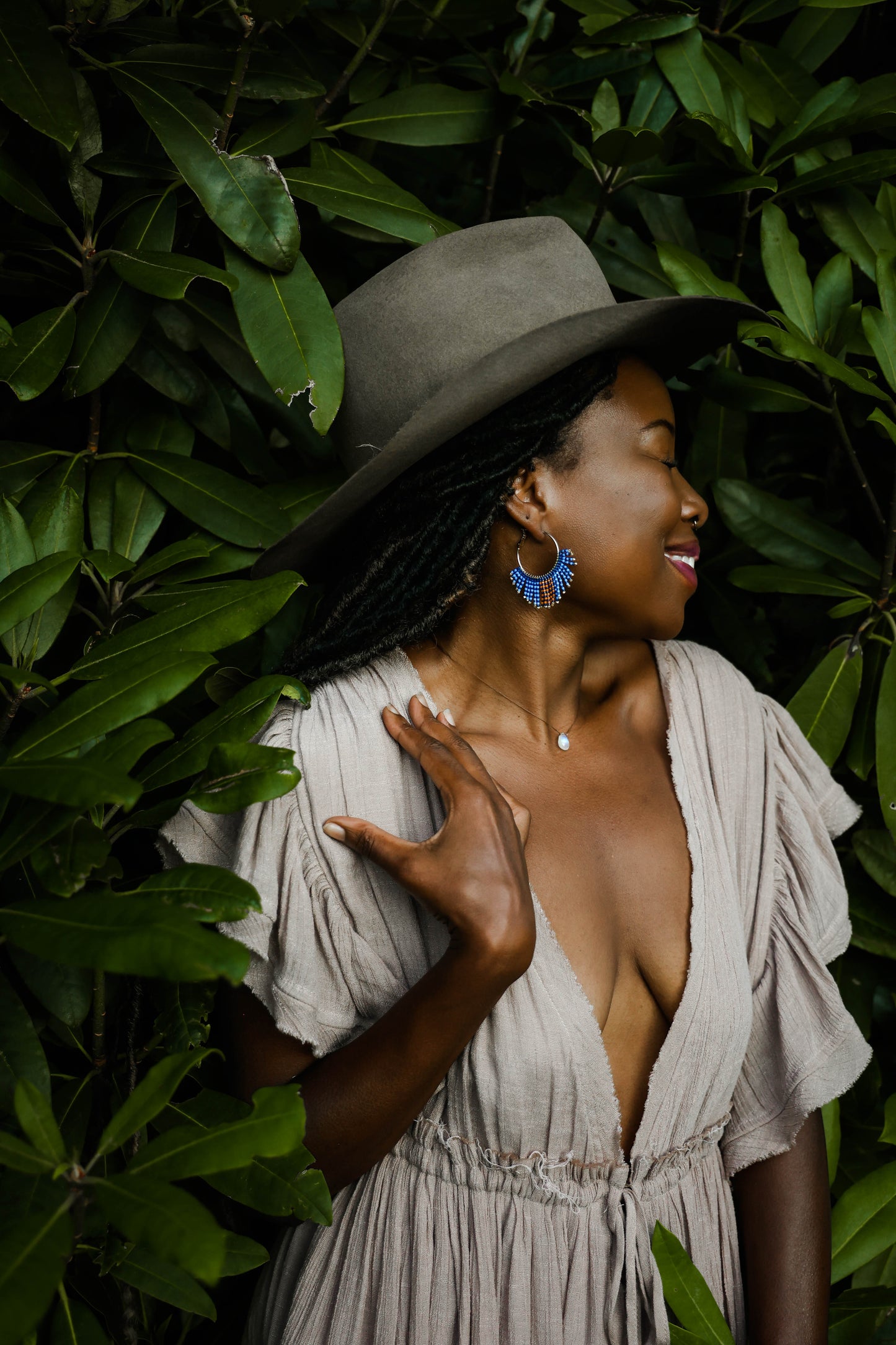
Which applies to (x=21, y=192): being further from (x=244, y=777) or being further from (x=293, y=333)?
(x=244, y=777)

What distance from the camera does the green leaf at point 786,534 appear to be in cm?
152

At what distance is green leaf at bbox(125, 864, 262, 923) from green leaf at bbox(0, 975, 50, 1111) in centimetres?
33

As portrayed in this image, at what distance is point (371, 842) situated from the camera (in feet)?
3.53

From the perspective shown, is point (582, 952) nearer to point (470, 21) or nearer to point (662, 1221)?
point (662, 1221)

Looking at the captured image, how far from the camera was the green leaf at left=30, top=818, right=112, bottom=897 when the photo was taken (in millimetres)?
875

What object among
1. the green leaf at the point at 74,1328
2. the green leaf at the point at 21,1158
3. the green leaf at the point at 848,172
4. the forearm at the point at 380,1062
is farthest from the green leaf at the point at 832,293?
the green leaf at the point at 74,1328

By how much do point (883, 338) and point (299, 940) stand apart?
1.03 metres

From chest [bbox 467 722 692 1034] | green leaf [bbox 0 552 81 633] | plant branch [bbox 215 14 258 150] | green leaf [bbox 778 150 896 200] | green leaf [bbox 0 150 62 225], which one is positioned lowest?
chest [bbox 467 722 692 1034]

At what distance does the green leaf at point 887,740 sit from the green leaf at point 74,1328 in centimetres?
102

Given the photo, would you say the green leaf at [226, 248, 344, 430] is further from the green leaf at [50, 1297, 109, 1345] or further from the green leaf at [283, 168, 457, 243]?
the green leaf at [50, 1297, 109, 1345]

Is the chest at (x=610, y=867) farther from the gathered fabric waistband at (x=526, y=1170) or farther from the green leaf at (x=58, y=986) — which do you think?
the green leaf at (x=58, y=986)

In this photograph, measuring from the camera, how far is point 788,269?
1474 mm

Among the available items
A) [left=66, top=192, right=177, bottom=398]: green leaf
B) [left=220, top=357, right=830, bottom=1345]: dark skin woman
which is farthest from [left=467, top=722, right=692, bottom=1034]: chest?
[left=66, top=192, right=177, bottom=398]: green leaf

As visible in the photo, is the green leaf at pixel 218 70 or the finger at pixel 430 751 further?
the green leaf at pixel 218 70
